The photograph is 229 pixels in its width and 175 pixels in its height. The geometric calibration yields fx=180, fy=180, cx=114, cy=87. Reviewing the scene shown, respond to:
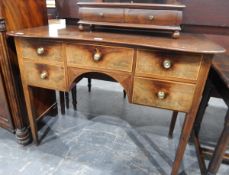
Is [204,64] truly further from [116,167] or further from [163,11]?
[116,167]

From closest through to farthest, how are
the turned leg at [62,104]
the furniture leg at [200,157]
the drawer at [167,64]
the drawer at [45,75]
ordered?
the drawer at [167,64], the drawer at [45,75], the furniture leg at [200,157], the turned leg at [62,104]

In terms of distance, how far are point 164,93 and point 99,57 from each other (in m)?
0.38

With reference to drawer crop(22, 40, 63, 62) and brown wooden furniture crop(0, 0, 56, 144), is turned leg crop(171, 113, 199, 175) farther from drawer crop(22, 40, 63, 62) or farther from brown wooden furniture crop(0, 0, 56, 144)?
brown wooden furniture crop(0, 0, 56, 144)

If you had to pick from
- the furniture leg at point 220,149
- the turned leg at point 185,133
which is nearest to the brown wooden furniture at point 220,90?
the furniture leg at point 220,149

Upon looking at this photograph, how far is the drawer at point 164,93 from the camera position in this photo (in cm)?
87

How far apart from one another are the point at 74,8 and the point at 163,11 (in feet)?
2.74

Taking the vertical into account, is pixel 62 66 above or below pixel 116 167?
above

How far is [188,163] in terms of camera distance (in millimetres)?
1296

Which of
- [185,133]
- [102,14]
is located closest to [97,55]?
[102,14]

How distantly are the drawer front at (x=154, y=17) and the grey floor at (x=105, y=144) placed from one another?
936 millimetres

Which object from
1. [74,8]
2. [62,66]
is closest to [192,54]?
[62,66]

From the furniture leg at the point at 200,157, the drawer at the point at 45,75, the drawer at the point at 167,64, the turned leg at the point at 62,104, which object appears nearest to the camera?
the drawer at the point at 167,64

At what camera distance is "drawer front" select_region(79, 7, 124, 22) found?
A: 104 centimetres

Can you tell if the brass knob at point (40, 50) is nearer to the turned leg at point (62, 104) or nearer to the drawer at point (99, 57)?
the drawer at point (99, 57)
